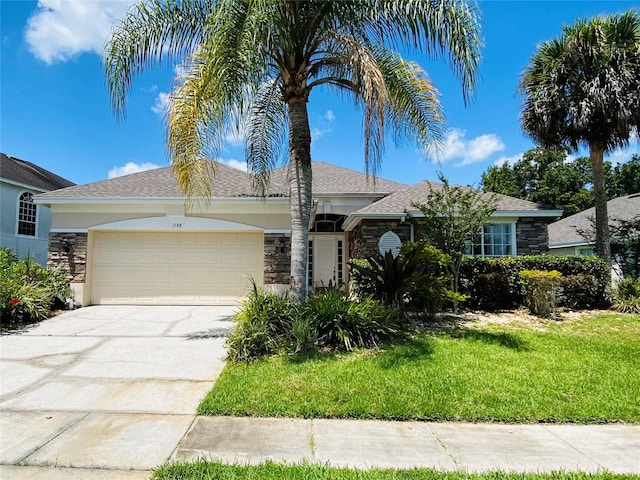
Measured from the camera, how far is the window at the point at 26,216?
54.5ft

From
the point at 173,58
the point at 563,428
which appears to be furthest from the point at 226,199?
the point at 563,428

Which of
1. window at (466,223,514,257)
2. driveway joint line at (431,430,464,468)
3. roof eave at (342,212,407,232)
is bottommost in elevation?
driveway joint line at (431,430,464,468)

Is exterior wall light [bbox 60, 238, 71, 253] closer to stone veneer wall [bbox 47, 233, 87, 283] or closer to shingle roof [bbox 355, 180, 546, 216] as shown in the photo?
stone veneer wall [bbox 47, 233, 87, 283]

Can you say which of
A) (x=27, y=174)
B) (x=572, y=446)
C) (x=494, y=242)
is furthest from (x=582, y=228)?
(x=27, y=174)

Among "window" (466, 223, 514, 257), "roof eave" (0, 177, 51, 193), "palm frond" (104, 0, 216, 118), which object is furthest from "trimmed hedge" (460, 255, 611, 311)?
"roof eave" (0, 177, 51, 193)

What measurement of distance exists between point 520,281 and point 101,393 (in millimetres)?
9988

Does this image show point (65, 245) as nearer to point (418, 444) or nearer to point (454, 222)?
point (454, 222)

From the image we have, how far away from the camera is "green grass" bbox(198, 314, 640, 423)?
4090 mm

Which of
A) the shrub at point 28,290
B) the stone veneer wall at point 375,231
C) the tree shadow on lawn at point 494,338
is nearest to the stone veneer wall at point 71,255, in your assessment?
the shrub at point 28,290

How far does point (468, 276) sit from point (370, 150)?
19.1ft

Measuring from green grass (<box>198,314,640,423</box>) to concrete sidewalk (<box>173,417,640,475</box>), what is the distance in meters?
0.18

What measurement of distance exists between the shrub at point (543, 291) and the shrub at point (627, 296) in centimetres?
222

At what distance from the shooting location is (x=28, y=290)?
912 centimetres

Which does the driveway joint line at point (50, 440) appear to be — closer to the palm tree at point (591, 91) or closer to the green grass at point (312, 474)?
the green grass at point (312, 474)
